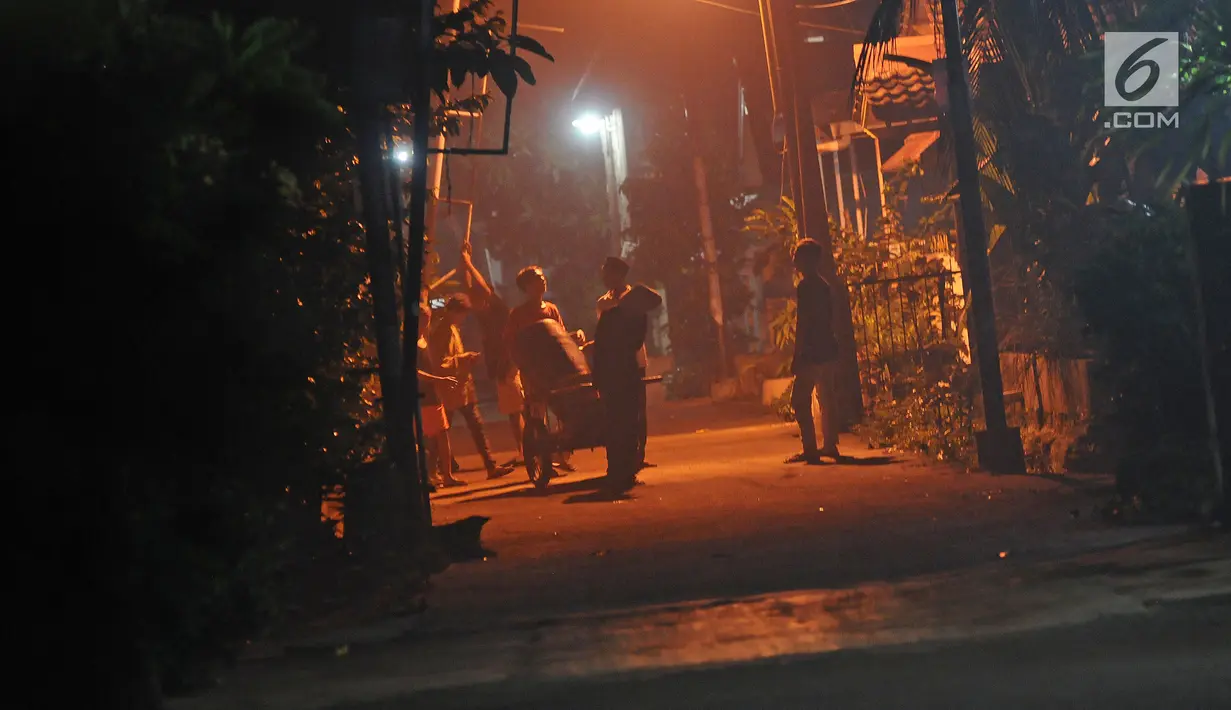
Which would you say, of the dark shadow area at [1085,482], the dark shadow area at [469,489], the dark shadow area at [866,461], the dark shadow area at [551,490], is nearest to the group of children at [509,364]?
the dark shadow area at [469,489]

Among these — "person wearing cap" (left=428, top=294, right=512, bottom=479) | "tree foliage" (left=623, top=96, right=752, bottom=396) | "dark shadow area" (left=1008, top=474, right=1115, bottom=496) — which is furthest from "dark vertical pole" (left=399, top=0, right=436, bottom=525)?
"tree foliage" (left=623, top=96, right=752, bottom=396)

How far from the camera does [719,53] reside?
2778 cm

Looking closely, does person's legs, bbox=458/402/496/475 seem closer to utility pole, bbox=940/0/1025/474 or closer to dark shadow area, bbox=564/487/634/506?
dark shadow area, bbox=564/487/634/506

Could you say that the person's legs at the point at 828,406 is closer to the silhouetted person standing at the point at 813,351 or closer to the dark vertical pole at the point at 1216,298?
the silhouetted person standing at the point at 813,351

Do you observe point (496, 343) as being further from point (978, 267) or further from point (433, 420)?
point (978, 267)

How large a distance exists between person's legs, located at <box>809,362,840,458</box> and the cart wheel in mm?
2477

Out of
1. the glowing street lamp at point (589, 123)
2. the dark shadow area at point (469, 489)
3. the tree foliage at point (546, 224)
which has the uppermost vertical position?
the glowing street lamp at point (589, 123)

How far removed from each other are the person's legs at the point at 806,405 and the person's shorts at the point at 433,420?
347 cm

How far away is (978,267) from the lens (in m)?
10.3

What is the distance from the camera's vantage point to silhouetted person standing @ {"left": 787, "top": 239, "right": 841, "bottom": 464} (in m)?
11.8

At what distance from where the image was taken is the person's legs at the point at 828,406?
11977 mm

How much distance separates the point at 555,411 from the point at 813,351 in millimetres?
2294

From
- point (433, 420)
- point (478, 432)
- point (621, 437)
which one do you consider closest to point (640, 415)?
point (621, 437)

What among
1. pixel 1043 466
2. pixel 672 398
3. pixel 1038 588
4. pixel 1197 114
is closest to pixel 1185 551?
pixel 1038 588
